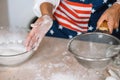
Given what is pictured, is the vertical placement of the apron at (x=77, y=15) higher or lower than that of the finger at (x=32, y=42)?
lower

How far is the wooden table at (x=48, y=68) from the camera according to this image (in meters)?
0.88

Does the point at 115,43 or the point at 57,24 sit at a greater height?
the point at 115,43

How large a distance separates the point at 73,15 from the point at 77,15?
24mm

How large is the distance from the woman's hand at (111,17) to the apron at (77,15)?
0.16 metres

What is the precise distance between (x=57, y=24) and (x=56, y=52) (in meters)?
0.42

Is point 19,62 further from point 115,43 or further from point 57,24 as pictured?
point 57,24

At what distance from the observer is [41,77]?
2.87ft

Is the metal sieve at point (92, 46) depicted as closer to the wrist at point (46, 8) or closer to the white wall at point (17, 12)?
the wrist at point (46, 8)

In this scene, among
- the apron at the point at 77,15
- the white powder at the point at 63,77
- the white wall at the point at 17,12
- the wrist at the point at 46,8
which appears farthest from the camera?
the white wall at the point at 17,12

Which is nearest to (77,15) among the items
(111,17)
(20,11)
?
(111,17)

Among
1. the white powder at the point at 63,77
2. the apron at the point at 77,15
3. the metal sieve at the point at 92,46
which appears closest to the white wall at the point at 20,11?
the apron at the point at 77,15

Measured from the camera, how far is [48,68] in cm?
92

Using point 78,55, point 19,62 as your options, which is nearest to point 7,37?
point 19,62

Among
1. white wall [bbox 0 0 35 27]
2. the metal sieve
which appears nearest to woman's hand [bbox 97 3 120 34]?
the metal sieve
